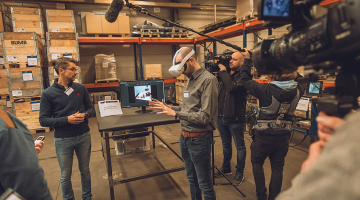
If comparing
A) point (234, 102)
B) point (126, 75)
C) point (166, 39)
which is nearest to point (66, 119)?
point (234, 102)

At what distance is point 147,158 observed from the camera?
12.9 feet

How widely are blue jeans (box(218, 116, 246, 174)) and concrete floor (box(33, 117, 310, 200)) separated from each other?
255 millimetres

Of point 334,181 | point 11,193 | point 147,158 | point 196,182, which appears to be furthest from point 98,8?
point 334,181

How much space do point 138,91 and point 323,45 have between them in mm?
2568

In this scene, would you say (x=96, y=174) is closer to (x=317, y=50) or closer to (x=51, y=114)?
(x=51, y=114)

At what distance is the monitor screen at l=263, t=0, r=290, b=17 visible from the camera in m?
0.74

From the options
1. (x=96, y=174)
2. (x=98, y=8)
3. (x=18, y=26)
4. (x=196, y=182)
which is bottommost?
(x=96, y=174)

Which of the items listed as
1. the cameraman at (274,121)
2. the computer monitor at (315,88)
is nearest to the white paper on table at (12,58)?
the cameraman at (274,121)

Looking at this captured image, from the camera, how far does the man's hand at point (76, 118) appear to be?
222 cm

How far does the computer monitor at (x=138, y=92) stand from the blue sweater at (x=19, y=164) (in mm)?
1950

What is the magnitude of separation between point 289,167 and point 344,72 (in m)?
3.23

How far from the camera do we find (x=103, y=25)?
638 cm

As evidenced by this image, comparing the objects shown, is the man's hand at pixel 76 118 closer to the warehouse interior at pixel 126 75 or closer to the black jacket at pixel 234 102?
the warehouse interior at pixel 126 75

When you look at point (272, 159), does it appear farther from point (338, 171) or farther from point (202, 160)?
point (338, 171)
